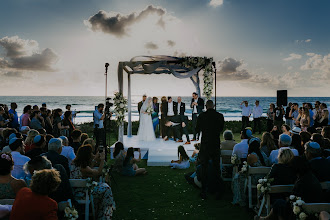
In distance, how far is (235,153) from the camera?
515cm

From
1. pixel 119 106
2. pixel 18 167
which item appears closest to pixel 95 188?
pixel 18 167

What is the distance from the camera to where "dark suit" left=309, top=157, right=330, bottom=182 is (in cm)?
356

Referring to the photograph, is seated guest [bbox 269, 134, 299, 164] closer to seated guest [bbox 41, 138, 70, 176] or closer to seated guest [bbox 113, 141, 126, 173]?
seated guest [bbox 41, 138, 70, 176]

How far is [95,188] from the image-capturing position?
3.88 m

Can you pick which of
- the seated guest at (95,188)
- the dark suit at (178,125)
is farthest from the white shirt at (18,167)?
the dark suit at (178,125)

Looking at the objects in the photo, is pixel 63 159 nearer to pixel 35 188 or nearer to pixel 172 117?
pixel 35 188

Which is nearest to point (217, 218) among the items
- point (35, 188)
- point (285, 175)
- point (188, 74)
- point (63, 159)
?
point (285, 175)

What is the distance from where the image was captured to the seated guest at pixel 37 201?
248cm

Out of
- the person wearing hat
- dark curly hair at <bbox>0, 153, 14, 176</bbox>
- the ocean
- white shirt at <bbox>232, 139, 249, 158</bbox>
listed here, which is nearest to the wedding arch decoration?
white shirt at <bbox>232, 139, 249, 158</bbox>

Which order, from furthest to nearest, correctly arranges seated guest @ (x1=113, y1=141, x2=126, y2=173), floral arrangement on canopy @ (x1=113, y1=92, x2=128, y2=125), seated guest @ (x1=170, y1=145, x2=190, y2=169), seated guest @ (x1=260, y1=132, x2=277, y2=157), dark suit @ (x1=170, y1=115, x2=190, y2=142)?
dark suit @ (x1=170, y1=115, x2=190, y2=142) < floral arrangement on canopy @ (x1=113, y1=92, x2=128, y2=125) < seated guest @ (x1=170, y1=145, x2=190, y2=169) < seated guest @ (x1=113, y1=141, x2=126, y2=173) < seated guest @ (x1=260, y1=132, x2=277, y2=157)

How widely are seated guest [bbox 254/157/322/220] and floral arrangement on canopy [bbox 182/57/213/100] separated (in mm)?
7125

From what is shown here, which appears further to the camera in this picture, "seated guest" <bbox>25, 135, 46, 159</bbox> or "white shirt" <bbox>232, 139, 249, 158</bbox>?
"white shirt" <bbox>232, 139, 249, 158</bbox>

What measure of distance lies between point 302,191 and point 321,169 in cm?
77

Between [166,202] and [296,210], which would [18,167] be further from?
[296,210]
